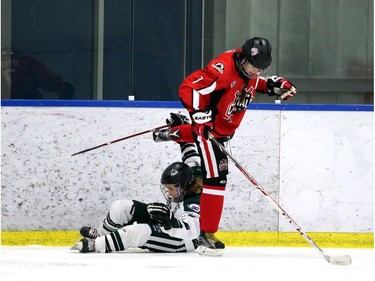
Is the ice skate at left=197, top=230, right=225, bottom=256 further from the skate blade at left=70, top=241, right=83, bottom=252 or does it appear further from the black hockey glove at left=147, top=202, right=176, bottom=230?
the skate blade at left=70, top=241, right=83, bottom=252

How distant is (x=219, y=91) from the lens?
6.55 meters

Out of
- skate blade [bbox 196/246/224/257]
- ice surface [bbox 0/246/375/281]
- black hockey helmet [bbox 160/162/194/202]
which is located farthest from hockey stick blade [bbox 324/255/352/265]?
black hockey helmet [bbox 160/162/194/202]

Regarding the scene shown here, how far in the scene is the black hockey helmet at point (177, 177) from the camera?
6496 millimetres

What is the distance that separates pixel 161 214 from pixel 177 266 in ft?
1.97

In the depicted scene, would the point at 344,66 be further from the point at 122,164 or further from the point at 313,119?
the point at 122,164

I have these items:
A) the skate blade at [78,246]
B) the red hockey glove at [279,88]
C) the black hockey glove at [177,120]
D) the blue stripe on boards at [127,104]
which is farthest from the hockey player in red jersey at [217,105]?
Answer: the skate blade at [78,246]

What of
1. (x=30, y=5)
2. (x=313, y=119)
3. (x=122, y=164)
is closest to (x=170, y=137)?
(x=122, y=164)

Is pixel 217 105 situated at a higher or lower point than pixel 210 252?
higher

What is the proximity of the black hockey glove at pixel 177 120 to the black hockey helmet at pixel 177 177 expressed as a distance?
39cm

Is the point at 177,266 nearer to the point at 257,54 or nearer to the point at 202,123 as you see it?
the point at 202,123


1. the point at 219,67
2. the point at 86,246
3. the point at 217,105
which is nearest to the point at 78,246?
the point at 86,246

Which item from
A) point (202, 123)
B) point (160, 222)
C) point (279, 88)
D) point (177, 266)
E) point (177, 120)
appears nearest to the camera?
point (177, 266)

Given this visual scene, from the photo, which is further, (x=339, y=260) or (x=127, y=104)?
(x=127, y=104)

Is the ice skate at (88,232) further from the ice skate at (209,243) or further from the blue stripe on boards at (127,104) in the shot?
the blue stripe on boards at (127,104)
